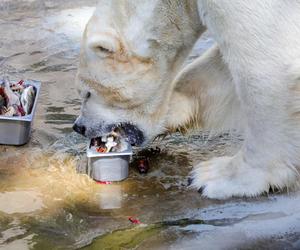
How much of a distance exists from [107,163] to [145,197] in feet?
0.73

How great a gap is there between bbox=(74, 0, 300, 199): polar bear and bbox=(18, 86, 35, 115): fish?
0.90ft

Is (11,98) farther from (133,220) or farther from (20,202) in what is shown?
(133,220)

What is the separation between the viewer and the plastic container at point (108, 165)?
3.24 metres

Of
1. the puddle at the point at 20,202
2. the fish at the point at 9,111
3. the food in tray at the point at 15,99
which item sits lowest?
the puddle at the point at 20,202

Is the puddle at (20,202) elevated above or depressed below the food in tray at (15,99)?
below

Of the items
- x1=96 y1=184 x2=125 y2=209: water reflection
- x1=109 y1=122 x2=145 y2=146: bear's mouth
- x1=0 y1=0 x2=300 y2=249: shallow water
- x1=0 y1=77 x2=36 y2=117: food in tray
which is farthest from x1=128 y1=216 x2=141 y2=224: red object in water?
x1=0 y1=77 x2=36 y2=117: food in tray

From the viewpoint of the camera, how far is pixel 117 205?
10.2 feet

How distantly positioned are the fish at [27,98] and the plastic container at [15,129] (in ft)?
0.10

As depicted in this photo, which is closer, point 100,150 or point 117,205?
point 117,205

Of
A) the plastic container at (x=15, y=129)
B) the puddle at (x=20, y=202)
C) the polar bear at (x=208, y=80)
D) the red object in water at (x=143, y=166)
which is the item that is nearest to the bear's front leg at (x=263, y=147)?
the polar bear at (x=208, y=80)

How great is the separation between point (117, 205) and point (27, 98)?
0.80 meters

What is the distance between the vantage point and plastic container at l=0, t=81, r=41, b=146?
346 cm

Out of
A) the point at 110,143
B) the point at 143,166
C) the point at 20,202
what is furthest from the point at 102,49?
the point at 20,202

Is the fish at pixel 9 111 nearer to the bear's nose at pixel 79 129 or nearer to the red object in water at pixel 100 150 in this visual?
the bear's nose at pixel 79 129
